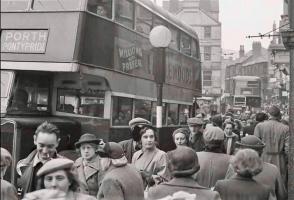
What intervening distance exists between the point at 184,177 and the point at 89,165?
1.76 m

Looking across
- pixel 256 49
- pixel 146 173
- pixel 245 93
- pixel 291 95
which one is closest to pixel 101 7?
pixel 291 95

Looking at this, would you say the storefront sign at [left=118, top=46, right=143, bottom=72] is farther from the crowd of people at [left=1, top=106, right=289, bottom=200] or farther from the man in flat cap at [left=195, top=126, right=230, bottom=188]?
the man in flat cap at [left=195, top=126, right=230, bottom=188]

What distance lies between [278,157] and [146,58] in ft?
14.6

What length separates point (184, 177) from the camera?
3.71 metres

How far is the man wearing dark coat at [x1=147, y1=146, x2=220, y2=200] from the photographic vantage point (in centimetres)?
367

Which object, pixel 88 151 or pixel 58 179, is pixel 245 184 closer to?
pixel 58 179

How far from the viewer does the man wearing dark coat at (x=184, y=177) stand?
3672mm

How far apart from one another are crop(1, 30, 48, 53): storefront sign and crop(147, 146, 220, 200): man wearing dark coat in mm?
5623

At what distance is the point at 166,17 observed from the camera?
43.9ft

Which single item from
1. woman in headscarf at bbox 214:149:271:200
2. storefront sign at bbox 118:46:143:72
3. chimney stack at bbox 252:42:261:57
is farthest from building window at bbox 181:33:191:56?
chimney stack at bbox 252:42:261:57

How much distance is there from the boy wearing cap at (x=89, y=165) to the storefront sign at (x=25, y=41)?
3.90 m

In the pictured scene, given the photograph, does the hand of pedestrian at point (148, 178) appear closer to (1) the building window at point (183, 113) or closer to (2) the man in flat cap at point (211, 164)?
(2) the man in flat cap at point (211, 164)

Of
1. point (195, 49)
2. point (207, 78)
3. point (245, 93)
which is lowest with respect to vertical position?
point (195, 49)

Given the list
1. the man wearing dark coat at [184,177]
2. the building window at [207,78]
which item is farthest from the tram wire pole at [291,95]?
the building window at [207,78]
